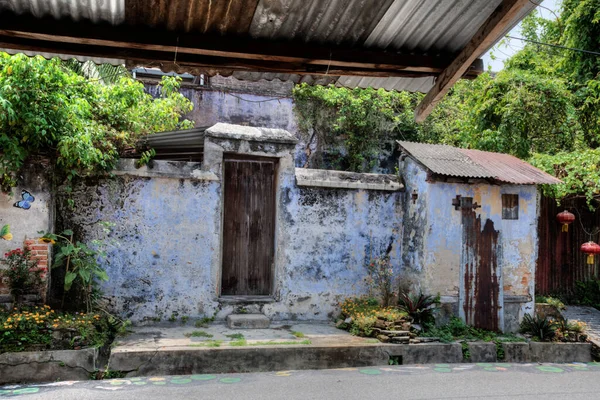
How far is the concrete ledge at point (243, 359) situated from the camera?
6090mm

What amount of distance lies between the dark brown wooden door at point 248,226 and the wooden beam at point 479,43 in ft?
17.4

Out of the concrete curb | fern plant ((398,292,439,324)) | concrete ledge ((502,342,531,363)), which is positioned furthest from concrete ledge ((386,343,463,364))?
concrete ledge ((502,342,531,363))

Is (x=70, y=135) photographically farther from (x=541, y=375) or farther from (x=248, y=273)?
(x=541, y=375)

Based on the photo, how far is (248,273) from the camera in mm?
8656

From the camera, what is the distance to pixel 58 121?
6.65 m

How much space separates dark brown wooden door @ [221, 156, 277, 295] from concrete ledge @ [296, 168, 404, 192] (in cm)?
63

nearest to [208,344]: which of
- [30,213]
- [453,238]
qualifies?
[30,213]

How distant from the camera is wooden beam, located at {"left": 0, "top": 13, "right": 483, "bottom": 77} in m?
2.83

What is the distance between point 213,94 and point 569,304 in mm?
10621

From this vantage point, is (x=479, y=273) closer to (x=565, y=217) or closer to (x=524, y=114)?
(x=565, y=217)

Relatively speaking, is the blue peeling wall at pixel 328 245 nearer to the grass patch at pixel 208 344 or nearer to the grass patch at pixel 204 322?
the grass patch at pixel 204 322

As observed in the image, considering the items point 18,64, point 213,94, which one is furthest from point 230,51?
point 213,94

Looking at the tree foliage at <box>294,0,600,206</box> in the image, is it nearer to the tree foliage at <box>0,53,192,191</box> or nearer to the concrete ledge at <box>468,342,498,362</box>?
the concrete ledge at <box>468,342,498,362</box>

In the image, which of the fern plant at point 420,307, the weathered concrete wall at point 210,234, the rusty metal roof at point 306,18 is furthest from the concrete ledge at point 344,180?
the rusty metal roof at point 306,18
